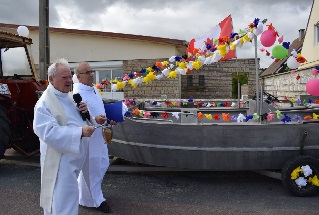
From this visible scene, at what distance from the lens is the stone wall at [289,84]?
44.8 feet

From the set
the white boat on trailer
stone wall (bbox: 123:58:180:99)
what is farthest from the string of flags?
stone wall (bbox: 123:58:180:99)

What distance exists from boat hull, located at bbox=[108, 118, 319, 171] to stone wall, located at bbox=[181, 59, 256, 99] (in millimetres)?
12240

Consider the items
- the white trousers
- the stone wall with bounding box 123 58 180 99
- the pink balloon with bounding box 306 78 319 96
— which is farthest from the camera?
the stone wall with bounding box 123 58 180 99

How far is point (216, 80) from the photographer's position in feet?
57.5

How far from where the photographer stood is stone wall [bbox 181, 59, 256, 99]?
684 inches

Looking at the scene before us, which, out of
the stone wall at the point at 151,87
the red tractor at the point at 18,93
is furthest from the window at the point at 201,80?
the red tractor at the point at 18,93

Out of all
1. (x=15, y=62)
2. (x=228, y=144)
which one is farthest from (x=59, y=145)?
(x=15, y=62)

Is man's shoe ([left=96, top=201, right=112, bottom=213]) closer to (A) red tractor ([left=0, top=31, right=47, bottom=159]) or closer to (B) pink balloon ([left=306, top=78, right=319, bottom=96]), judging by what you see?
(A) red tractor ([left=0, top=31, right=47, bottom=159])

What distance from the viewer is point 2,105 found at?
625 centimetres

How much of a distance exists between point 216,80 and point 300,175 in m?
12.9

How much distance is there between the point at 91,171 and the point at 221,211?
1.70 m

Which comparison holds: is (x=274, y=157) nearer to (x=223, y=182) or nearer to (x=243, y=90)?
(x=223, y=182)

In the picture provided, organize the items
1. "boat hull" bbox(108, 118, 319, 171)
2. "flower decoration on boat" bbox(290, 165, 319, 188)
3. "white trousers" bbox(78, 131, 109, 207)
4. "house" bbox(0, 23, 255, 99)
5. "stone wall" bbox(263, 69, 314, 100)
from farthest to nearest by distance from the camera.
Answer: "house" bbox(0, 23, 255, 99) < "stone wall" bbox(263, 69, 314, 100) < "boat hull" bbox(108, 118, 319, 171) < "flower decoration on boat" bbox(290, 165, 319, 188) < "white trousers" bbox(78, 131, 109, 207)

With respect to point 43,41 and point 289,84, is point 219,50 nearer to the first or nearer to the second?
point 43,41
